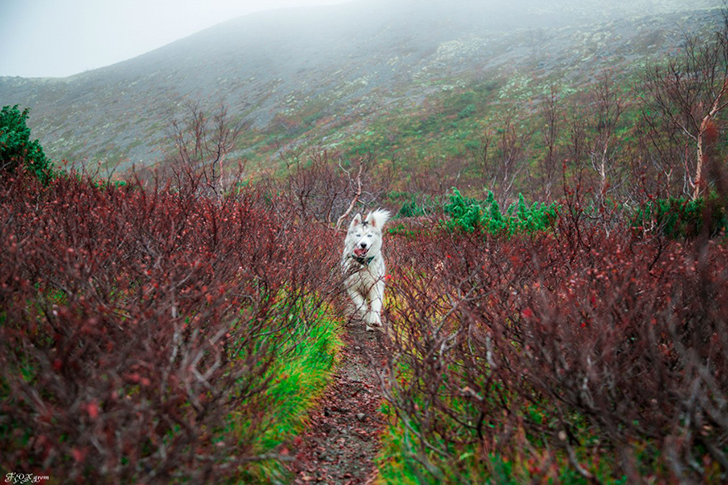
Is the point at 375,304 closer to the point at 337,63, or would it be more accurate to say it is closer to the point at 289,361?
the point at 289,361

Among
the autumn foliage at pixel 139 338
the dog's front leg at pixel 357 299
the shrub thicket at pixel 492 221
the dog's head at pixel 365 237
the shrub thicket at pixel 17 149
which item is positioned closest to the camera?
the autumn foliage at pixel 139 338

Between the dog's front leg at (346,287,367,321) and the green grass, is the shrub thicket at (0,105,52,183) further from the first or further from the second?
the dog's front leg at (346,287,367,321)

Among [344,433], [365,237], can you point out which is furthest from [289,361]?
[365,237]

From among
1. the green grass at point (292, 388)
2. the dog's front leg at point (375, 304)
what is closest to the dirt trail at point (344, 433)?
the green grass at point (292, 388)

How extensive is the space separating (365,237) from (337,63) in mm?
59796

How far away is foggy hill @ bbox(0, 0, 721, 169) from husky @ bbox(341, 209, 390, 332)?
106ft

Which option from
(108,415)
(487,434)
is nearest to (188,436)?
(108,415)

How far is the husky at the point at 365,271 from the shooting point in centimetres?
565

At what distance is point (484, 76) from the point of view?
137 ft

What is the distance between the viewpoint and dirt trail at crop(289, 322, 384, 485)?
2.78 meters

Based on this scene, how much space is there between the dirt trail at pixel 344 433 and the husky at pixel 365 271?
1167 millimetres

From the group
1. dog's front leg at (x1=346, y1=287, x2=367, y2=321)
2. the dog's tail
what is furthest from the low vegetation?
the dog's tail

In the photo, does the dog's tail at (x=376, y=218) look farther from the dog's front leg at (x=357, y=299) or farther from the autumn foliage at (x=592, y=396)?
the autumn foliage at (x=592, y=396)

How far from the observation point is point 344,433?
3.37 meters
